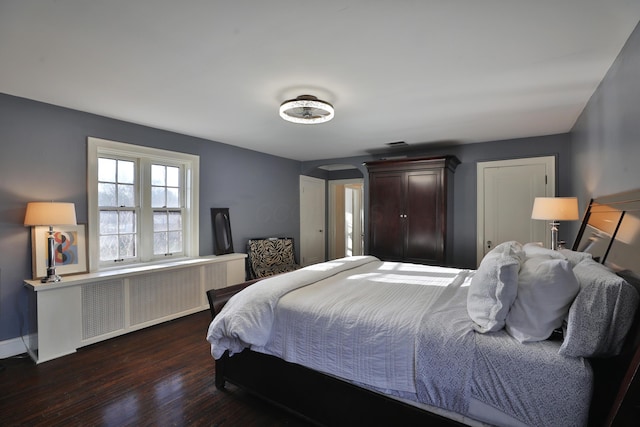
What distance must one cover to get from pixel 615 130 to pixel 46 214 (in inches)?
178

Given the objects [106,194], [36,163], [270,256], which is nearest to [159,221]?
[106,194]

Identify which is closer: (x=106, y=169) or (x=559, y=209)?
(x=559, y=209)

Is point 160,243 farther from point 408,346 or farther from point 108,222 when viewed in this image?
point 408,346

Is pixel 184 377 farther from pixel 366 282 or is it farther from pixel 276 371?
pixel 366 282

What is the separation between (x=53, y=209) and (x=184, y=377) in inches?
74.4

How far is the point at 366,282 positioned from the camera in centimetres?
251

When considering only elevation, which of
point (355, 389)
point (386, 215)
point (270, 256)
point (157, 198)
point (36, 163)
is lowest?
point (355, 389)

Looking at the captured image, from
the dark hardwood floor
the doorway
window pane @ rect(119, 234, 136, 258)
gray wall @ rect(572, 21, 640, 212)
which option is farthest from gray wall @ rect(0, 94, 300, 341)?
gray wall @ rect(572, 21, 640, 212)

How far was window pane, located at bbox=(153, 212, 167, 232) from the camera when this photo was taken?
3871 mm

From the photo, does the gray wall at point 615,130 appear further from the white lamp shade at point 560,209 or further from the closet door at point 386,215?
the closet door at point 386,215

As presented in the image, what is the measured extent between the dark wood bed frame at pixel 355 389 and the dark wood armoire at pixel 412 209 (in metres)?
1.94

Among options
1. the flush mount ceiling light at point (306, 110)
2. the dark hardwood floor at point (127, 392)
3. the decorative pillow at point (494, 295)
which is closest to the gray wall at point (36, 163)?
the dark hardwood floor at point (127, 392)

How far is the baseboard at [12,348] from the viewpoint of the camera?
2693 mm

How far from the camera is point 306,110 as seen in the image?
283 cm
